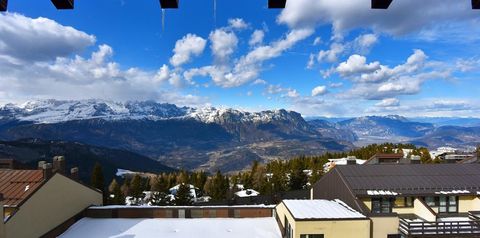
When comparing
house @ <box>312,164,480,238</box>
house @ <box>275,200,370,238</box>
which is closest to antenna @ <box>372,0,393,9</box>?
house @ <box>275,200,370,238</box>

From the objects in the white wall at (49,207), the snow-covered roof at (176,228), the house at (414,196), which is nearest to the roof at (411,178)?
the house at (414,196)

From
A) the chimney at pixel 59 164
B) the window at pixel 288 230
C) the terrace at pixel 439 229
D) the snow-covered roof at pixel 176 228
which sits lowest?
the snow-covered roof at pixel 176 228

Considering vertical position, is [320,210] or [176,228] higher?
[320,210]

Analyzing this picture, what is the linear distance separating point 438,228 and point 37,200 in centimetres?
3211

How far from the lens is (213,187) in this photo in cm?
9044

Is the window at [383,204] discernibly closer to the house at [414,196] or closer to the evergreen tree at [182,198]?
the house at [414,196]

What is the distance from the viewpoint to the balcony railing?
85.0 feet

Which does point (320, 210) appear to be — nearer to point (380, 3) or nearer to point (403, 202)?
point (403, 202)

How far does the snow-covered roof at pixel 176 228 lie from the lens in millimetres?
32094

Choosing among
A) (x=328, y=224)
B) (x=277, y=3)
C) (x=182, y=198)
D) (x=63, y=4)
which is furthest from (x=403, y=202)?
(x=182, y=198)

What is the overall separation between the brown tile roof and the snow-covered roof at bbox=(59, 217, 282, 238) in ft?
18.5

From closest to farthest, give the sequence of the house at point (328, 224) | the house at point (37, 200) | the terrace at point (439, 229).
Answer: the house at point (328, 224)
the terrace at point (439, 229)
the house at point (37, 200)

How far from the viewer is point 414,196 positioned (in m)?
30.4

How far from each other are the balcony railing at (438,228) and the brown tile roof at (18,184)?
29642mm
